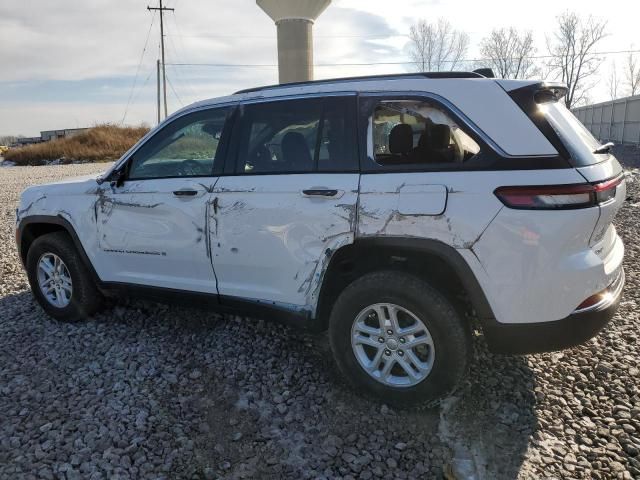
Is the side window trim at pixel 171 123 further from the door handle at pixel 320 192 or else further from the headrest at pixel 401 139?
the headrest at pixel 401 139

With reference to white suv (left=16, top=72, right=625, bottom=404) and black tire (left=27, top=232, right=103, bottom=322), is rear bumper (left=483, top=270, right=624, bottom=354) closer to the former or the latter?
white suv (left=16, top=72, right=625, bottom=404)

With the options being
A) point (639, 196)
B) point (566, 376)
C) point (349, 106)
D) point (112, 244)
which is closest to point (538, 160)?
point (349, 106)

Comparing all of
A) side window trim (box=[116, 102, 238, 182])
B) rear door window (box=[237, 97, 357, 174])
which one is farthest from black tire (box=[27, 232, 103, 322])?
rear door window (box=[237, 97, 357, 174])

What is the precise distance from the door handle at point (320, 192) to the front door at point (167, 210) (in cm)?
77

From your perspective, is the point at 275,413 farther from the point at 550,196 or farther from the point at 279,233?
the point at 550,196

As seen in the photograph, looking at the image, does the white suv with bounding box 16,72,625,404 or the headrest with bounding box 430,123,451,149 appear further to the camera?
the headrest with bounding box 430,123,451,149

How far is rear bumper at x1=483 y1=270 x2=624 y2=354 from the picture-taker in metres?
2.72

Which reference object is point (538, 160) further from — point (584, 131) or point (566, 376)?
point (566, 376)

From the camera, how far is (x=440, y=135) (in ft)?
9.87

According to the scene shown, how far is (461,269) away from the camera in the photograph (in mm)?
2766

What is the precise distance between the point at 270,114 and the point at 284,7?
29513 mm

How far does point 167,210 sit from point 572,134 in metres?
2.64

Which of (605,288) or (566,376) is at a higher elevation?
(605,288)

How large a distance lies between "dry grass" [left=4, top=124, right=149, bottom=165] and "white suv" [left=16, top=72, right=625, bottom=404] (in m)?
34.2
